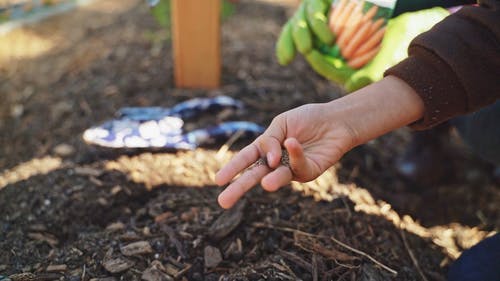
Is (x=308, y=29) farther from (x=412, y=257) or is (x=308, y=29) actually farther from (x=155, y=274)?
(x=155, y=274)

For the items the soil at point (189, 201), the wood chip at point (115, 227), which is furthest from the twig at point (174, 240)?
the wood chip at point (115, 227)

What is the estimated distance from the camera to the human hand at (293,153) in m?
0.91

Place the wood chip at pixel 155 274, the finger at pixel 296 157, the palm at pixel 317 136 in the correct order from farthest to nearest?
the wood chip at pixel 155 274 → the palm at pixel 317 136 → the finger at pixel 296 157

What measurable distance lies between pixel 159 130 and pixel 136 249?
0.64 m

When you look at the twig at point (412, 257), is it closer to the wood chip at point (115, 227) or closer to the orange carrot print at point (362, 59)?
the orange carrot print at point (362, 59)

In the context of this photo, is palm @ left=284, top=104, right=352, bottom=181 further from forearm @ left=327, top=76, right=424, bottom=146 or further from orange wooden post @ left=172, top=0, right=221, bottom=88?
orange wooden post @ left=172, top=0, right=221, bottom=88

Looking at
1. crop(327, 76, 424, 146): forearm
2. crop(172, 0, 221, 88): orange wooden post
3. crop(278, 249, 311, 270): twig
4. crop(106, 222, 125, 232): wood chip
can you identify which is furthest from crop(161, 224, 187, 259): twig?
crop(172, 0, 221, 88): orange wooden post

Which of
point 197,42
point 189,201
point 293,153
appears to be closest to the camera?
point 293,153

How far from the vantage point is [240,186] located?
90cm

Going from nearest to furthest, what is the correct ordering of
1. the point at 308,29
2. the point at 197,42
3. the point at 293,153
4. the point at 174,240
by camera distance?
the point at 293,153 → the point at 174,240 → the point at 308,29 → the point at 197,42

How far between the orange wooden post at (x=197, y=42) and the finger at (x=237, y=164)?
3.96 ft

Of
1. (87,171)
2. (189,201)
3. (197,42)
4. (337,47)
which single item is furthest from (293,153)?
(197,42)

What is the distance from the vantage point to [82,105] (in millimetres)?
2078

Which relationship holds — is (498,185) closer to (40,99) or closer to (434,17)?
(434,17)
